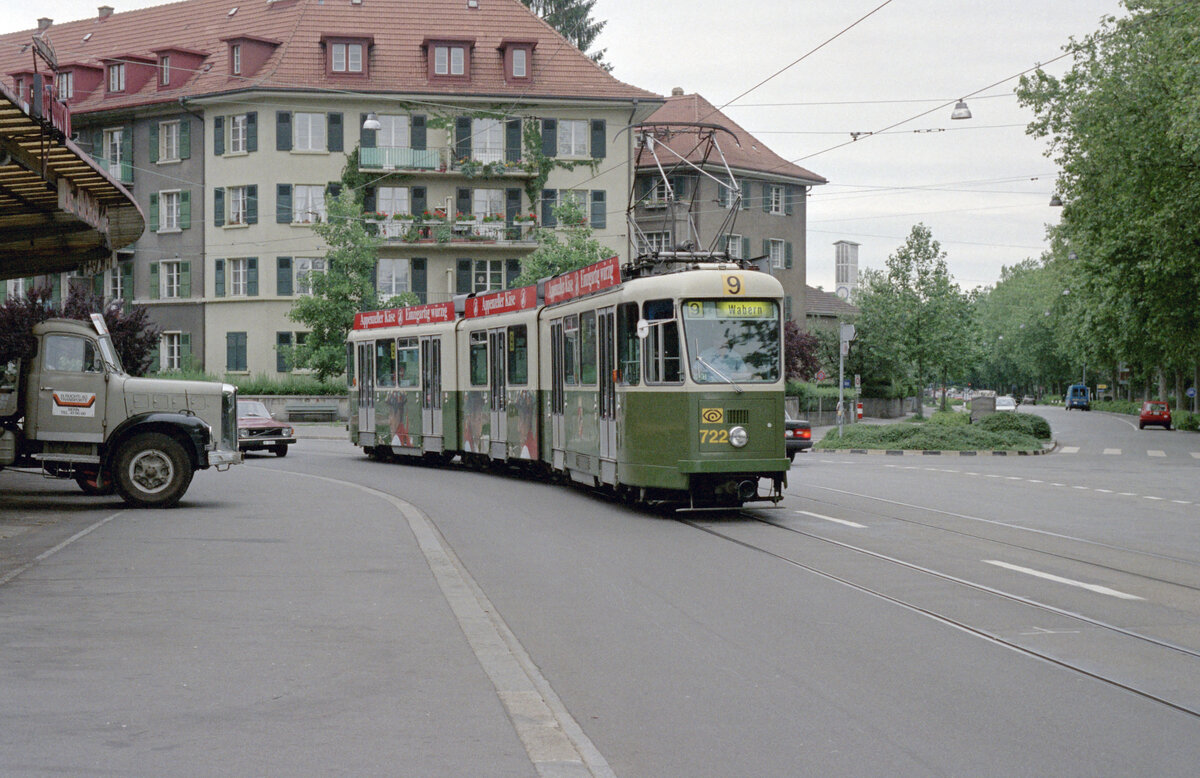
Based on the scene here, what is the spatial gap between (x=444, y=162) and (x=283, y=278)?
27.7ft

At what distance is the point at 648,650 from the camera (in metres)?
8.60

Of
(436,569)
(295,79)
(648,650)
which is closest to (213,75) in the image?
(295,79)

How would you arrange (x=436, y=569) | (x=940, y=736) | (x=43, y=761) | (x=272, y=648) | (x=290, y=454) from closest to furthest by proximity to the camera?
1. (x=43, y=761)
2. (x=940, y=736)
3. (x=272, y=648)
4. (x=436, y=569)
5. (x=290, y=454)

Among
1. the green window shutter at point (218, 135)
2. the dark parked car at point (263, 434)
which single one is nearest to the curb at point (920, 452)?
the dark parked car at point (263, 434)

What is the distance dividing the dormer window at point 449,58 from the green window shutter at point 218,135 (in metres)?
9.16

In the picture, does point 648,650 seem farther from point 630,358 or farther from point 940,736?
point 630,358

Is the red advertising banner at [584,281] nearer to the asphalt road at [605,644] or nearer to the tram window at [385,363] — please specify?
the asphalt road at [605,644]

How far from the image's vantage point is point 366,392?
3247 centimetres

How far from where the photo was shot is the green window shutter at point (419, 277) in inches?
2421

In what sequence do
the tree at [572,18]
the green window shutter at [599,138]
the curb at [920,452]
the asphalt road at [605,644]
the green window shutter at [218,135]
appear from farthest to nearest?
1. the tree at [572,18]
2. the green window shutter at [599,138]
3. the green window shutter at [218,135]
4. the curb at [920,452]
5. the asphalt road at [605,644]

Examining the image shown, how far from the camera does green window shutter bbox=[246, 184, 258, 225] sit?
2346 inches

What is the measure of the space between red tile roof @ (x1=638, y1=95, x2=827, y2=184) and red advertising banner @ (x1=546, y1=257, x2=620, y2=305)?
45.2 metres

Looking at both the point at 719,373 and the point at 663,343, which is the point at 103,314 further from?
the point at 719,373

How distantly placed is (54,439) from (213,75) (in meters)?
45.1
